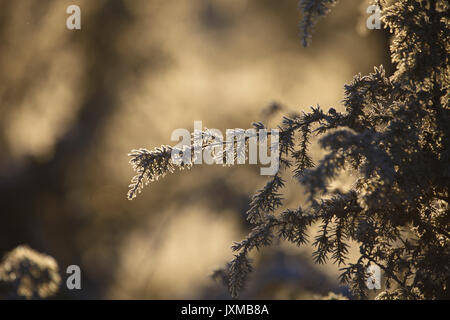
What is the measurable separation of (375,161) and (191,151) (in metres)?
1.05

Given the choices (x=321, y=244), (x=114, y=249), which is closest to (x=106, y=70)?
(x=114, y=249)

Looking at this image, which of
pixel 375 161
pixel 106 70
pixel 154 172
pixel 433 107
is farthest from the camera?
pixel 106 70

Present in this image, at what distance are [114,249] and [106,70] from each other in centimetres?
559

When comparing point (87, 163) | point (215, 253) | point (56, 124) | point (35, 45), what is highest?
point (35, 45)

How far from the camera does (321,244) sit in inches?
82.2

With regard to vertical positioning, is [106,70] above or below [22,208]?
above

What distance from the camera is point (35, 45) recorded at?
25.9ft

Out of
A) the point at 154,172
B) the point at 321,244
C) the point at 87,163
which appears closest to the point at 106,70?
the point at 87,163


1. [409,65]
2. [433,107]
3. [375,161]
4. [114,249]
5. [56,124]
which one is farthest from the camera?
[114,249]

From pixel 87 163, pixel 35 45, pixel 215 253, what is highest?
pixel 35 45

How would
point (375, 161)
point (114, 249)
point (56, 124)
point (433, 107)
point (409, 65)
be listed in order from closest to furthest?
point (375, 161) → point (409, 65) → point (433, 107) → point (56, 124) → point (114, 249)

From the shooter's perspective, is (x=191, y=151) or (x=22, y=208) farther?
(x=22, y=208)
